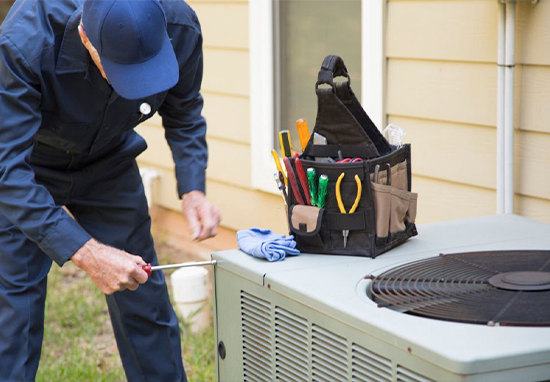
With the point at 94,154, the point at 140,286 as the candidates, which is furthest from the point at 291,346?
the point at 94,154

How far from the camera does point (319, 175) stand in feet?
6.68

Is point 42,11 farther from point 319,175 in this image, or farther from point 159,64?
point 319,175

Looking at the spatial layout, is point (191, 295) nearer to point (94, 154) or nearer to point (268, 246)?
point (94, 154)

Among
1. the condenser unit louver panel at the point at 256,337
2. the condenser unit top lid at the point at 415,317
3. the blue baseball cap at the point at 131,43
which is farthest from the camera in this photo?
the blue baseball cap at the point at 131,43

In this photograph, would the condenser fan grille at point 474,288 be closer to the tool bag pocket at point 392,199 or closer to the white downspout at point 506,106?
the tool bag pocket at point 392,199

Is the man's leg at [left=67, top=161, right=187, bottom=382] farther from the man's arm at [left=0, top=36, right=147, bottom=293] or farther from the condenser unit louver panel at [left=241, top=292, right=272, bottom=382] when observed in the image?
the condenser unit louver panel at [left=241, top=292, right=272, bottom=382]

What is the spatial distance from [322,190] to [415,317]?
52cm

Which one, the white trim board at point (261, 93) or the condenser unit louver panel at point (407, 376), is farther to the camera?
the white trim board at point (261, 93)

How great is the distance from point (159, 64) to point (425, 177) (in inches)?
56.7

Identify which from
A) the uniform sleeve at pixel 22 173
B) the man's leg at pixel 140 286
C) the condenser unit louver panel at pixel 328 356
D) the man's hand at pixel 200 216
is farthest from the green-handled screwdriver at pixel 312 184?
the man's leg at pixel 140 286

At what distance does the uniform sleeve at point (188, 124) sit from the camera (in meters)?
2.65

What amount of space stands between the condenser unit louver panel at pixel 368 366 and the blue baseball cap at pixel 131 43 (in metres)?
0.92

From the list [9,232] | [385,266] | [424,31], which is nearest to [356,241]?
[385,266]

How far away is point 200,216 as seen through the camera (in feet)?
8.39
